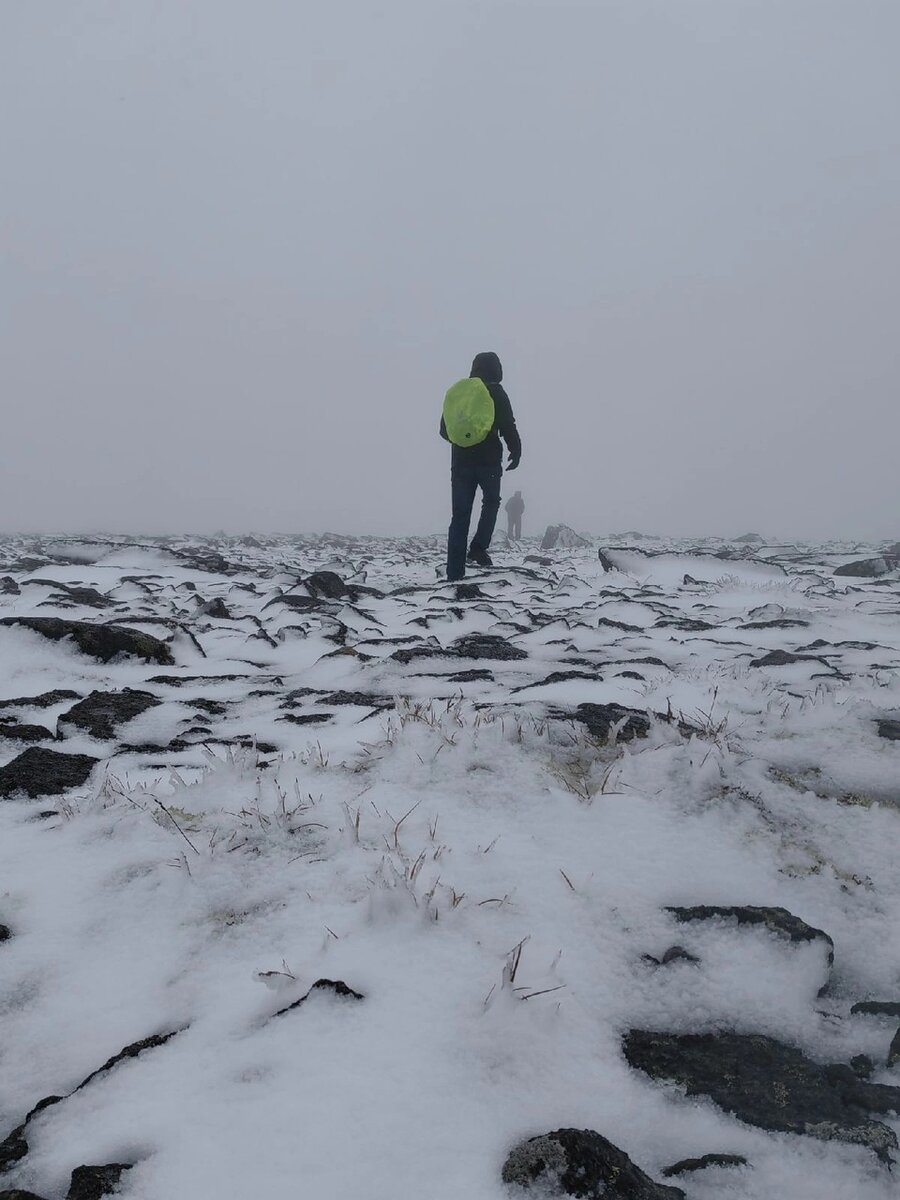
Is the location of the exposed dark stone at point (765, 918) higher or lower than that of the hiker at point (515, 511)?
lower

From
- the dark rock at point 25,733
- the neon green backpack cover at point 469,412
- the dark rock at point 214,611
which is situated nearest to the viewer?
the dark rock at point 25,733

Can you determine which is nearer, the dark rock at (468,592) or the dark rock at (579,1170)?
the dark rock at (579,1170)

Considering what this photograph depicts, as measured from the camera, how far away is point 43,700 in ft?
11.3

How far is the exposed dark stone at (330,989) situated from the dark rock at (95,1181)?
0.36 m

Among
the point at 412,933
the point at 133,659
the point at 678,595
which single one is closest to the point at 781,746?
the point at 412,933

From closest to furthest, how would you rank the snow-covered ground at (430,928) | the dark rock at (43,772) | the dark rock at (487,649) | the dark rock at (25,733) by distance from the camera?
the snow-covered ground at (430,928)
the dark rock at (43,772)
the dark rock at (25,733)
the dark rock at (487,649)

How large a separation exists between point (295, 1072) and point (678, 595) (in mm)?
6822

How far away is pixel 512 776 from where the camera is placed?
2.31 m

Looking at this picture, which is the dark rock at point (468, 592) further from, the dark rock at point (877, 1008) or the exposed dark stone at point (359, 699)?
the dark rock at point (877, 1008)

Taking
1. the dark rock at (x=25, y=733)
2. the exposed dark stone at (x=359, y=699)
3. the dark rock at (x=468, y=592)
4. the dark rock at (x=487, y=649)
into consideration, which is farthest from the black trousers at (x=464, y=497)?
the dark rock at (x=25, y=733)

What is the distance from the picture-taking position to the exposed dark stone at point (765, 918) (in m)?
1.66

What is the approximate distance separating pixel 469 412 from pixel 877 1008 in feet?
23.9

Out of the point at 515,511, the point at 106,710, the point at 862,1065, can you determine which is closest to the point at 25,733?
the point at 106,710

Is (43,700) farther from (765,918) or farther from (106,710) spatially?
(765,918)
